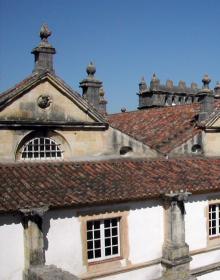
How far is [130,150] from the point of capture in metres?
18.4

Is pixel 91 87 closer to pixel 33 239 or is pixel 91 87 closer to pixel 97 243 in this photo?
pixel 97 243

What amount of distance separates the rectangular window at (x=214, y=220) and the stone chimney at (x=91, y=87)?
693 centimetres

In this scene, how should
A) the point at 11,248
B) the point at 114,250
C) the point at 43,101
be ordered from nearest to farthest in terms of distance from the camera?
the point at 11,248 → the point at 114,250 → the point at 43,101

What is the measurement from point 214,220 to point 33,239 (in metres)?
8.87

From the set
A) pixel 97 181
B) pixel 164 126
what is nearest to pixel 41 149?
pixel 97 181

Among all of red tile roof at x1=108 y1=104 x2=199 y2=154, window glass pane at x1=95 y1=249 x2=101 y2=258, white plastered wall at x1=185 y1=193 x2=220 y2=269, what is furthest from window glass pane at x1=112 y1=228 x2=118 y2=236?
red tile roof at x1=108 y1=104 x2=199 y2=154

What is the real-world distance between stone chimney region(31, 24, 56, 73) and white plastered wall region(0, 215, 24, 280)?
6.51m

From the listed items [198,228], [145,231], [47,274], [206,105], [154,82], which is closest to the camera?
[47,274]

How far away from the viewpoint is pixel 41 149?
54.6 feet

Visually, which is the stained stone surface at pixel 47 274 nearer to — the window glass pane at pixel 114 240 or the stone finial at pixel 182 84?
the window glass pane at pixel 114 240

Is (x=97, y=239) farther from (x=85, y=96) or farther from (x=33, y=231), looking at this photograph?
(x=85, y=96)

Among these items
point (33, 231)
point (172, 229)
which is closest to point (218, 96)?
point (172, 229)

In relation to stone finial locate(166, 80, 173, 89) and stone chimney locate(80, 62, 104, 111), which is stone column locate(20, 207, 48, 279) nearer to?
stone chimney locate(80, 62, 104, 111)

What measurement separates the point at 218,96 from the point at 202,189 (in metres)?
15.4
